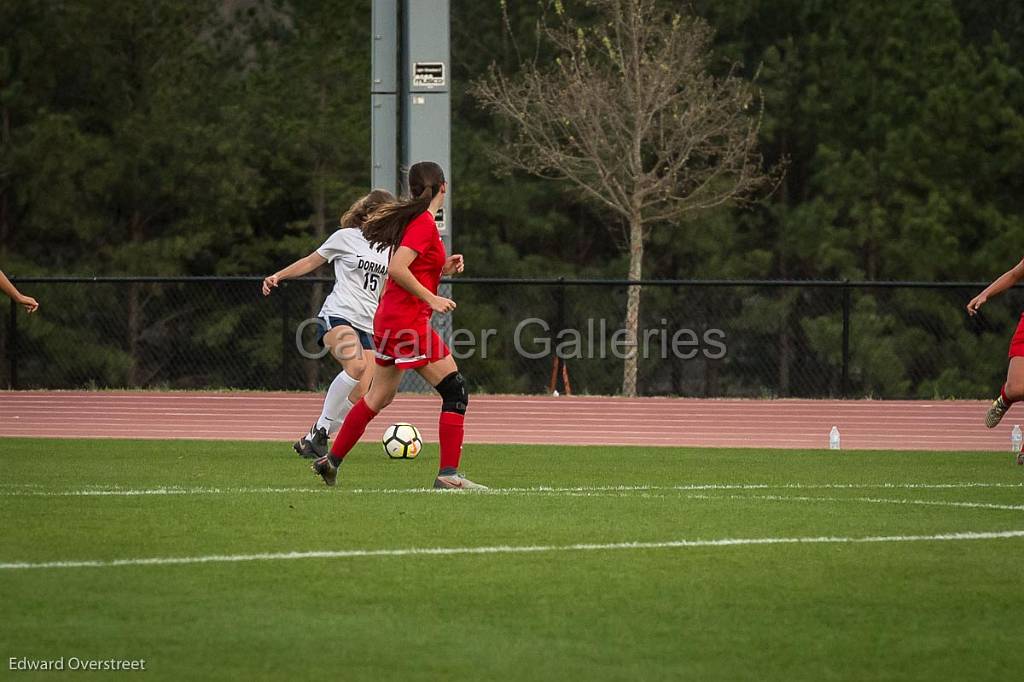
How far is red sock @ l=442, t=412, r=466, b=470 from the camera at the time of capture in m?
10.9

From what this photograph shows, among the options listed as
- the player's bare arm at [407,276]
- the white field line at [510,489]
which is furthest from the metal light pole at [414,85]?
the player's bare arm at [407,276]

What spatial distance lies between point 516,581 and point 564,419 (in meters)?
14.2

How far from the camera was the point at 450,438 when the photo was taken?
10.9 metres

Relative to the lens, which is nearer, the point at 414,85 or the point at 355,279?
the point at 355,279

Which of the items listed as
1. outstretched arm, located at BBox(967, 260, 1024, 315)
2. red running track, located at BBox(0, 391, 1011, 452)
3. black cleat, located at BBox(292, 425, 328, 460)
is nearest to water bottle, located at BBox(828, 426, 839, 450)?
red running track, located at BBox(0, 391, 1011, 452)

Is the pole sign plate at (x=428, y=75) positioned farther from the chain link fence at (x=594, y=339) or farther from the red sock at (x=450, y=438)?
the red sock at (x=450, y=438)

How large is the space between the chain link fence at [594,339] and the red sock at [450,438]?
21.2 metres

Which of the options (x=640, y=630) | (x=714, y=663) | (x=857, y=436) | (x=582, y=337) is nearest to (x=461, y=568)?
(x=640, y=630)

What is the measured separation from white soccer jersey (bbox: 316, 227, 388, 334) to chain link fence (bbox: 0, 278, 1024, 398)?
18.1 m

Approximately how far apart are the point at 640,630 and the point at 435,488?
4992mm

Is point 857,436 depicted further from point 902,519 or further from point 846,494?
point 902,519

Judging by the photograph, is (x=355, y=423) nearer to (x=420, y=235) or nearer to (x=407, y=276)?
(x=407, y=276)

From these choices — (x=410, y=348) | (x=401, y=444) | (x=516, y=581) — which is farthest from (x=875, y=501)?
(x=401, y=444)

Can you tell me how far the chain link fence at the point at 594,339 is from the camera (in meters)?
32.8
